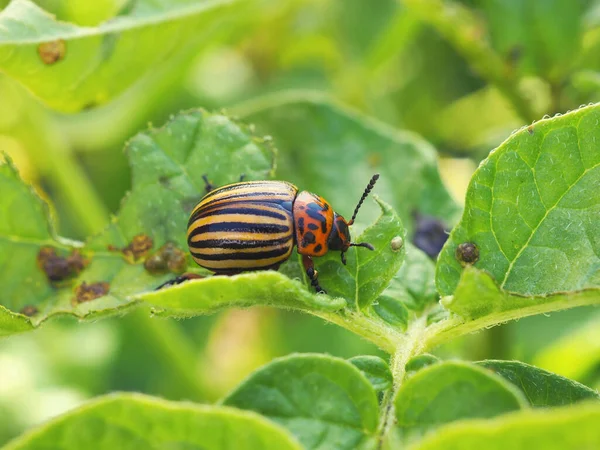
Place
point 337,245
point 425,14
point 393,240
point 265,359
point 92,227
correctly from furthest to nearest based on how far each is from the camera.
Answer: point 265,359 → point 92,227 → point 425,14 → point 337,245 → point 393,240

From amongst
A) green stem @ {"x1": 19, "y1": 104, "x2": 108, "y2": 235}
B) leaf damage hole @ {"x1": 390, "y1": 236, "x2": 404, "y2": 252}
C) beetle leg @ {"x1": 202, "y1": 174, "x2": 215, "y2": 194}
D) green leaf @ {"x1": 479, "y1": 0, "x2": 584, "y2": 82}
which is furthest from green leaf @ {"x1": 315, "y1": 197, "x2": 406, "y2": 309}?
green stem @ {"x1": 19, "y1": 104, "x2": 108, "y2": 235}

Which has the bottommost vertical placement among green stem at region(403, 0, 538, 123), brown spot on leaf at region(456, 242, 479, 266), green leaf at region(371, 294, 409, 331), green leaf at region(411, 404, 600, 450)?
green leaf at region(371, 294, 409, 331)

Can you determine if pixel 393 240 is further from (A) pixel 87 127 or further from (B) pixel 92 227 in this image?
(A) pixel 87 127

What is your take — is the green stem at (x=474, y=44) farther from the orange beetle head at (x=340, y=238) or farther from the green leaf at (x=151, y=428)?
the green leaf at (x=151, y=428)

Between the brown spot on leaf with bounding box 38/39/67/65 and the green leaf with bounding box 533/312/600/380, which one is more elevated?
the brown spot on leaf with bounding box 38/39/67/65

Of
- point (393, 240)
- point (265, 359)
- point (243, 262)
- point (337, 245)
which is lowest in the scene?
point (265, 359)

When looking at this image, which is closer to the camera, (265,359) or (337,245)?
(337,245)

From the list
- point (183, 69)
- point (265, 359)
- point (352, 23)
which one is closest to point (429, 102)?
point (352, 23)

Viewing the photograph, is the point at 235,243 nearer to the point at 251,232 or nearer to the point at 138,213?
the point at 251,232

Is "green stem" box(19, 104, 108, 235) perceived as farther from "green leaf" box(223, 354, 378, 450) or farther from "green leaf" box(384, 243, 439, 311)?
"green leaf" box(223, 354, 378, 450)
